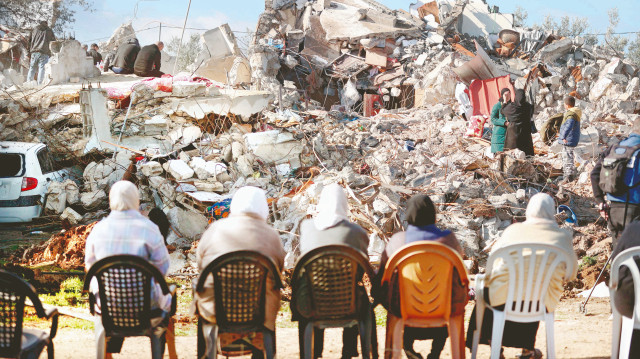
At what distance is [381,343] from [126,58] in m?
12.5

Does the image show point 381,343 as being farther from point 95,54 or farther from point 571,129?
point 95,54

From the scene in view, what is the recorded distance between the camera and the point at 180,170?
970 cm

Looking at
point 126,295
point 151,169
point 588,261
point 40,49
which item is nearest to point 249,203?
point 126,295

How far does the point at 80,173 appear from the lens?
10727 millimetres

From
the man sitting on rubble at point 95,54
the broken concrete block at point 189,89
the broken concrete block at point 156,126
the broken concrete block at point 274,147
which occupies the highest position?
the man sitting on rubble at point 95,54

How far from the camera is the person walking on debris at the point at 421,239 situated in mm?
3719

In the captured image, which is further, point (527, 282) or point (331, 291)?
point (527, 282)

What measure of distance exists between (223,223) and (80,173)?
7.92 meters

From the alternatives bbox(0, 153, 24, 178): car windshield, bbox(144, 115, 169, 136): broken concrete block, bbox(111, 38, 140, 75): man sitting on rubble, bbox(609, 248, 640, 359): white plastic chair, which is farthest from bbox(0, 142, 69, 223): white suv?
bbox(609, 248, 640, 359): white plastic chair

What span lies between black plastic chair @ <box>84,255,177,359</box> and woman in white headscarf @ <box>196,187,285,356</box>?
319mm

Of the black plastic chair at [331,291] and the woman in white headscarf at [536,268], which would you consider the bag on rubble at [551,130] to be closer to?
the woman in white headscarf at [536,268]

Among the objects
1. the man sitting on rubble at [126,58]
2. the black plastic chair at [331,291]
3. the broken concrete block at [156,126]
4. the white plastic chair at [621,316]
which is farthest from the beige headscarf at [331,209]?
the man sitting on rubble at [126,58]

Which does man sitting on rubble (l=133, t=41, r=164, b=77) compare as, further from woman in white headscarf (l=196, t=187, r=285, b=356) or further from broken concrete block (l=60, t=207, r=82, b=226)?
woman in white headscarf (l=196, t=187, r=285, b=356)

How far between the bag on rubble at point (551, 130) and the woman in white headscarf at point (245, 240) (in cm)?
1029
